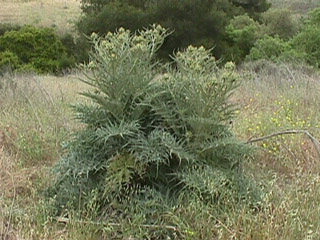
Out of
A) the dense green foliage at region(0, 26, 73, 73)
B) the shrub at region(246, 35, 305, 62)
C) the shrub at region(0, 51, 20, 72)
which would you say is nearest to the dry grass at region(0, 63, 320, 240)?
the shrub at region(246, 35, 305, 62)

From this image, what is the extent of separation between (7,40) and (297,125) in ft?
53.8

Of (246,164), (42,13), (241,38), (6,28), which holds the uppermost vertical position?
(246,164)

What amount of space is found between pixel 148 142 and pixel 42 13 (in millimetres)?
27971

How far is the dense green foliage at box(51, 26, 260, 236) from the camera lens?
2.89 meters

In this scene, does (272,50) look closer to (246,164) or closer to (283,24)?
(283,24)

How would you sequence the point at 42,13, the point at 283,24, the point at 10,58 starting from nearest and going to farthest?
the point at 10,58 < the point at 283,24 < the point at 42,13

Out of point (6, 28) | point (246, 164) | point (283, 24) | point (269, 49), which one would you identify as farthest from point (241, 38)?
point (246, 164)

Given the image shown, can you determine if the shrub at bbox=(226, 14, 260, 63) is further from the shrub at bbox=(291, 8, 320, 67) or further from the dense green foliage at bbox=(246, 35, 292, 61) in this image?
the shrub at bbox=(291, 8, 320, 67)

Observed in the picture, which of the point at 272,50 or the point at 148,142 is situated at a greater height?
the point at 148,142

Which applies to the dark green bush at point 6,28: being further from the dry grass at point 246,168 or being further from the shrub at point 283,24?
the dry grass at point 246,168

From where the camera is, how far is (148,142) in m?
2.99

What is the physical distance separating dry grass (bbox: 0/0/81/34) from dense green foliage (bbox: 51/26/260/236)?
1935 centimetres

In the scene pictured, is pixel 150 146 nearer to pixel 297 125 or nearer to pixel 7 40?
pixel 297 125

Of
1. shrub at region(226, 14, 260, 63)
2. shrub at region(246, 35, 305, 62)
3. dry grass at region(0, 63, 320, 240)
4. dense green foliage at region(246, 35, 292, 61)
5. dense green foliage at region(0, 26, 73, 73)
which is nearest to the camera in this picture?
dry grass at region(0, 63, 320, 240)
